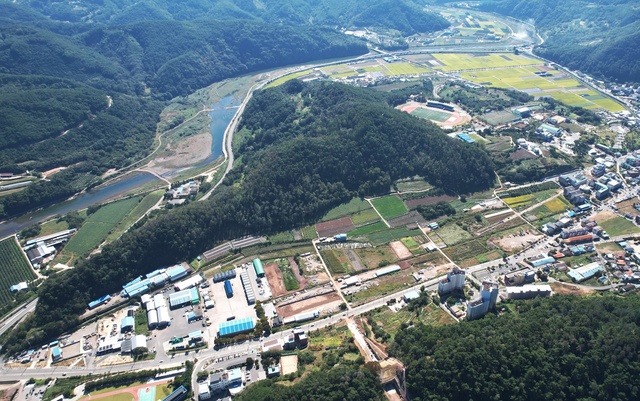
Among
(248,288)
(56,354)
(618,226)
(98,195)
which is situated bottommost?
(618,226)

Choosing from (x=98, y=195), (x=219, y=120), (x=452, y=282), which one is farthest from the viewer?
(x=219, y=120)

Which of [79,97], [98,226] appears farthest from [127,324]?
[79,97]

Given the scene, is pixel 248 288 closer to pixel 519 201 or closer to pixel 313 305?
pixel 313 305

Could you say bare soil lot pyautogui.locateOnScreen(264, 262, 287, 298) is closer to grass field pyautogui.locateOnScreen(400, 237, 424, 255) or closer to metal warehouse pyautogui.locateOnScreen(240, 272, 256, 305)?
metal warehouse pyautogui.locateOnScreen(240, 272, 256, 305)

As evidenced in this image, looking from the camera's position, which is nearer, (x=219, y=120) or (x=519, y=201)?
(x=519, y=201)

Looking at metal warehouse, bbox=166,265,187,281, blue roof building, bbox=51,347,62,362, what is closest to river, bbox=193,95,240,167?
metal warehouse, bbox=166,265,187,281

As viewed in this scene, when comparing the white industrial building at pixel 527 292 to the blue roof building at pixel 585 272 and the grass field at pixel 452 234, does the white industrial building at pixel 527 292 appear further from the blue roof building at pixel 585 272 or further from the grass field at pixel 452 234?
the grass field at pixel 452 234
